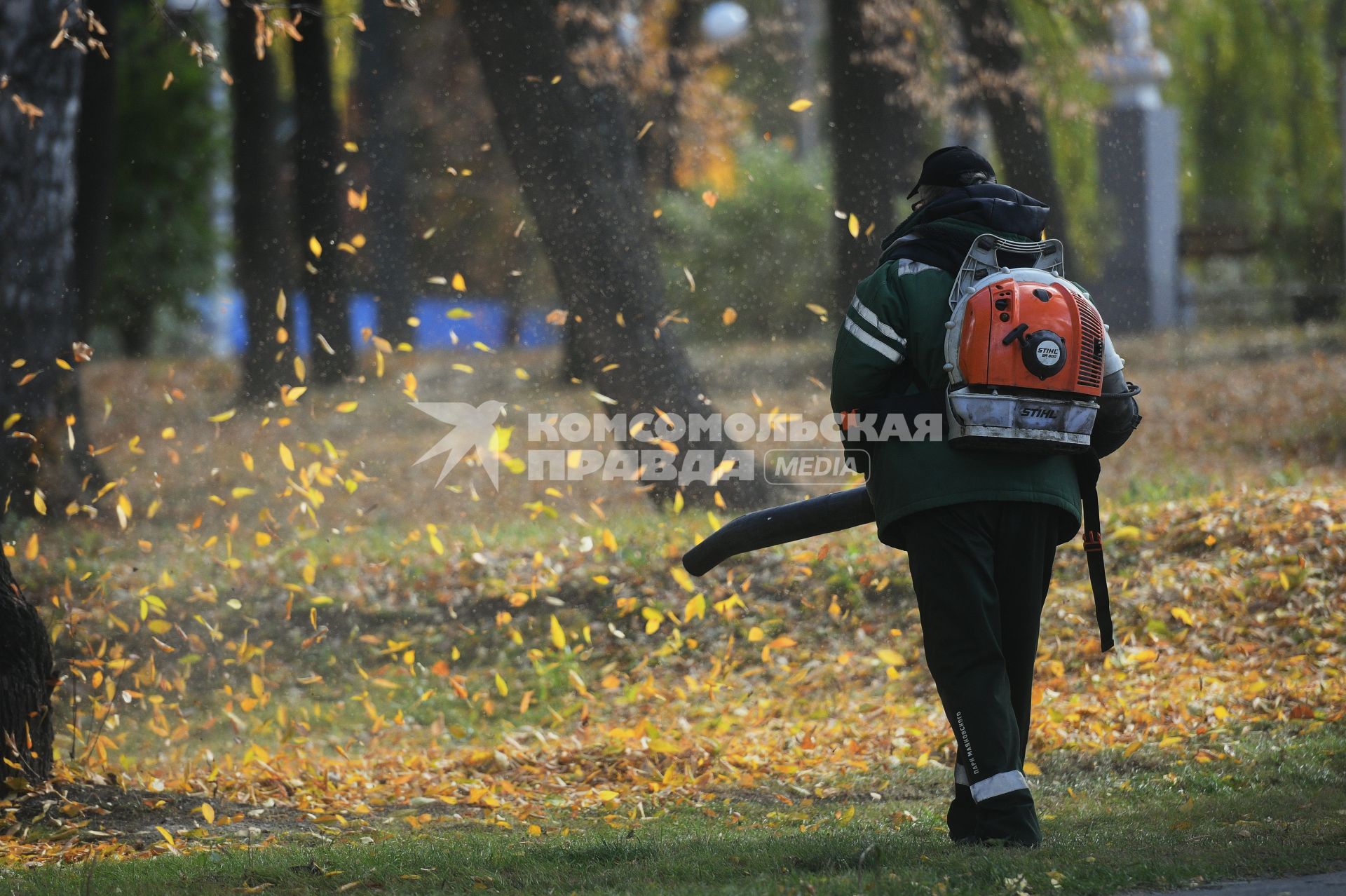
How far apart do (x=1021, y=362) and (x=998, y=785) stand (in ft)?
3.98

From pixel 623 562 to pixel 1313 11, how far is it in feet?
55.6

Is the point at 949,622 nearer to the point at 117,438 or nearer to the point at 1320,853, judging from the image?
the point at 1320,853

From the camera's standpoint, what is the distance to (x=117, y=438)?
1666cm

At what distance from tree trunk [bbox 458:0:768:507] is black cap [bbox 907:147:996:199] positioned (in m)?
5.97

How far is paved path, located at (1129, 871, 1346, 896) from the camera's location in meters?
3.71

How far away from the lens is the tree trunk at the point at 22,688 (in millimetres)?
5551

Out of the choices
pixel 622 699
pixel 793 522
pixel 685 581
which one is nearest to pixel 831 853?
pixel 793 522

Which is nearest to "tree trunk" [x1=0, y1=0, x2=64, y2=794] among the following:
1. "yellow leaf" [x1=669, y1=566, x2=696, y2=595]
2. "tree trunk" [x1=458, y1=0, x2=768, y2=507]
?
"tree trunk" [x1=458, y1=0, x2=768, y2=507]

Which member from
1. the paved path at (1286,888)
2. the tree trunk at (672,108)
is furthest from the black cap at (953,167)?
the tree trunk at (672,108)

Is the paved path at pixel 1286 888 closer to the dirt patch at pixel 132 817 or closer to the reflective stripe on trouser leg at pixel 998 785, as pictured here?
the reflective stripe on trouser leg at pixel 998 785

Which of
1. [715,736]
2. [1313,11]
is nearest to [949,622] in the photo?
[715,736]

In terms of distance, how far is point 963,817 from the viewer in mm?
4328

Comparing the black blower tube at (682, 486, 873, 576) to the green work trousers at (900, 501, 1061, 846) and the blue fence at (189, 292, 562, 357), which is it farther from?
the blue fence at (189, 292, 562, 357)

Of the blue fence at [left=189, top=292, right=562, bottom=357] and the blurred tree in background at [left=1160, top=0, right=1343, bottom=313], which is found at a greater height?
the blurred tree in background at [left=1160, top=0, right=1343, bottom=313]
